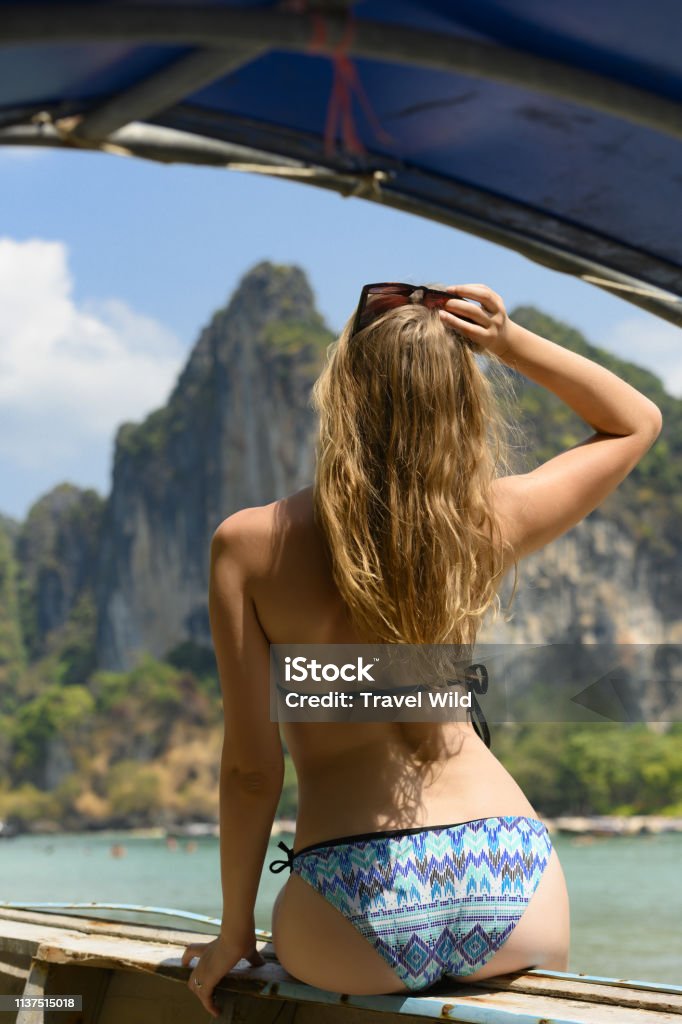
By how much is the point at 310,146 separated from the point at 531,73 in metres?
0.59

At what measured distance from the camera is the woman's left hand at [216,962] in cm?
128

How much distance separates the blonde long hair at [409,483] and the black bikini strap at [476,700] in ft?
0.16

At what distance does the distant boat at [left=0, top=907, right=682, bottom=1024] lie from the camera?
1130 millimetres

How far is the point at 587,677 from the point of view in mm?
1667

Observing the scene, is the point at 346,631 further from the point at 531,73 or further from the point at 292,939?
the point at 531,73

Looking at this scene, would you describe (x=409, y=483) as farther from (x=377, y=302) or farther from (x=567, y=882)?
(x=567, y=882)

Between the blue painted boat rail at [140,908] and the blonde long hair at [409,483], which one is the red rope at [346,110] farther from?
the blue painted boat rail at [140,908]

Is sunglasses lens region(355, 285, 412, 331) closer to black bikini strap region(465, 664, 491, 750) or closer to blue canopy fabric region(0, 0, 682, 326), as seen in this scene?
blue canopy fabric region(0, 0, 682, 326)

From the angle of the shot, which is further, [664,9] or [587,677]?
[587,677]

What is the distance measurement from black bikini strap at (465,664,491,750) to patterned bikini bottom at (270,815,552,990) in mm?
131

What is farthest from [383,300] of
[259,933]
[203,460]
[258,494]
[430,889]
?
[203,460]

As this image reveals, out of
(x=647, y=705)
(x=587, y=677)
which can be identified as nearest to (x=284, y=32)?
(x=587, y=677)

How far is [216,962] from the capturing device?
1.28m

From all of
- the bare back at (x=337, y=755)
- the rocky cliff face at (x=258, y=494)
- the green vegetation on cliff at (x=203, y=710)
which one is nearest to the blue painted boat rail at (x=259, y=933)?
the bare back at (x=337, y=755)
